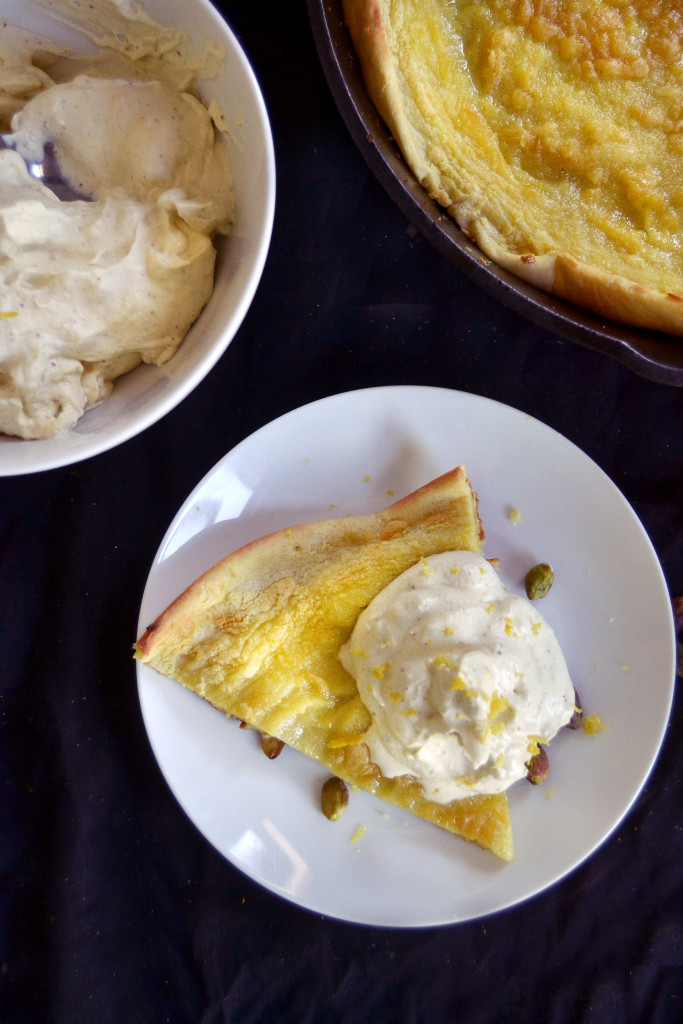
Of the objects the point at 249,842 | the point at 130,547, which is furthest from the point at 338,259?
the point at 249,842

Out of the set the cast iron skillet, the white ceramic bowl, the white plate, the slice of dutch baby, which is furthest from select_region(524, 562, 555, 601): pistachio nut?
the white ceramic bowl

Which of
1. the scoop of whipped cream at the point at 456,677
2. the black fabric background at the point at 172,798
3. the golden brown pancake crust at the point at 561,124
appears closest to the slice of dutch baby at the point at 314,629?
the scoop of whipped cream at the point at 456,677

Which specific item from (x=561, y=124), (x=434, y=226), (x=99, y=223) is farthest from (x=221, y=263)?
(x=561, y=124)

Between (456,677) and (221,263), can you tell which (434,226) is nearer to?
(221,263)

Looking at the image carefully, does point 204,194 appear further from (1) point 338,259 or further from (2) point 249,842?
(2) point 249,842

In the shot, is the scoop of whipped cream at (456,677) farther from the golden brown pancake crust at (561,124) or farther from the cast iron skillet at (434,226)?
the golden brown pancake crust at (561,124)

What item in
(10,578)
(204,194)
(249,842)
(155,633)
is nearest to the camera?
(204,194)
